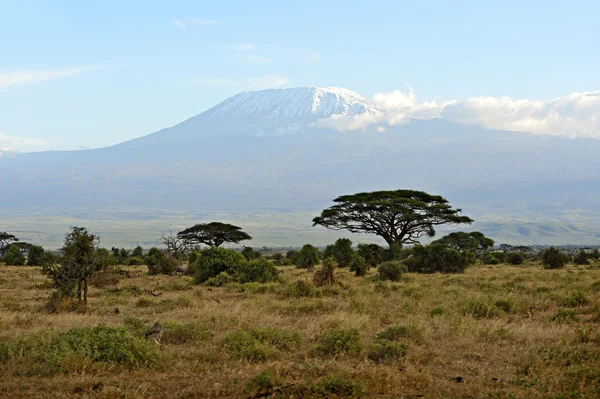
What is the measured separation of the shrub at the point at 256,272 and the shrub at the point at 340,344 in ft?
48.9

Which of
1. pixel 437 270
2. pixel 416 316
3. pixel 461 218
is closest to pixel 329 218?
pixel 461 218

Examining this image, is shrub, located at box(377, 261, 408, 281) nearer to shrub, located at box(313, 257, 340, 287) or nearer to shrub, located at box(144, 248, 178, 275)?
shrub, located at box(313, 257, 340, 287)

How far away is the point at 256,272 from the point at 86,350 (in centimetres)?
1673

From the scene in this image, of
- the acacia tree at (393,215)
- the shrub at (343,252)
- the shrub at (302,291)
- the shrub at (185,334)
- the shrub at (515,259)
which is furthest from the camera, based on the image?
the shrub at (515,259)

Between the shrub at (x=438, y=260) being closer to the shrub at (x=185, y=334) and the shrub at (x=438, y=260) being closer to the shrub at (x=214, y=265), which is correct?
the shrub at (x=214, y=265)

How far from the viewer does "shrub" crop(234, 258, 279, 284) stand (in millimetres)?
26000

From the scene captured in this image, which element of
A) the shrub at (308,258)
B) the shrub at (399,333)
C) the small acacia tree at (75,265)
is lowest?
the shrub at (308,258)

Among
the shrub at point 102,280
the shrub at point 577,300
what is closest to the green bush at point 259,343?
the shrub at point 577,300

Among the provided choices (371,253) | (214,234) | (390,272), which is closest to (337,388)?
(390,272)

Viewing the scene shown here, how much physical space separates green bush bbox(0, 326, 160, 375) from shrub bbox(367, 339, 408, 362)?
357 centimetres

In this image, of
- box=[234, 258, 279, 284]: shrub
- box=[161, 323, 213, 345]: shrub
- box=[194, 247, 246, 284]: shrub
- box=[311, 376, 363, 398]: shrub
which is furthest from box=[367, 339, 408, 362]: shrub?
box=[194, 247, 246, 284]: shrub

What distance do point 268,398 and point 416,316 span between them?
7519 mm

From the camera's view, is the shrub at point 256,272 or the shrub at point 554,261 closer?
the shrub at point 256,272

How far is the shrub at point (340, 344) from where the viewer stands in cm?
1055
